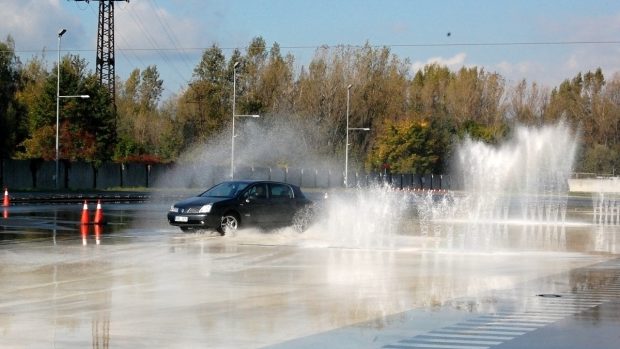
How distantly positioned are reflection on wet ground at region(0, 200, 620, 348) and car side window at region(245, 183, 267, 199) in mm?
1109

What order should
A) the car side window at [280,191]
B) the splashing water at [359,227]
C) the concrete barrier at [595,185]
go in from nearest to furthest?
the splashing water at [359,227] < the car side window at [280,191] < the concrete barrier at [595,185]

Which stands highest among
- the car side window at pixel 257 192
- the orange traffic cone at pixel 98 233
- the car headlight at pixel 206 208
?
the car side window at pixel 257 192

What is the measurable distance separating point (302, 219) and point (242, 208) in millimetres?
1995

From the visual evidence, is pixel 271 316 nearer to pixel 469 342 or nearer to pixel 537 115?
pixel 469 342

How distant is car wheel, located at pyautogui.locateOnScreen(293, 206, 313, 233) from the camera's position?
93.6 ft

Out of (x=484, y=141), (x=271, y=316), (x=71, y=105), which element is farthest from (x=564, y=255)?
(x=484, y=141)

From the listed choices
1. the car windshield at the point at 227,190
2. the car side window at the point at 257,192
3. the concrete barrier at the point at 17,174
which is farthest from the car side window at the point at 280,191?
the concrete barrier at the point at 17,174

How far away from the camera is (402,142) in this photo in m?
102

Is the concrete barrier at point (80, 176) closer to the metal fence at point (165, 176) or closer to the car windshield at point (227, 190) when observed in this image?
the metal fence at point (165, 176)

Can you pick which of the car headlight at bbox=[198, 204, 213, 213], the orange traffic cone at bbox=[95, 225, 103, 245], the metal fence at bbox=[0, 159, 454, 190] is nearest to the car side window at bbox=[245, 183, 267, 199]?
the car headlight at bbox=[198, 204, 213, 213]

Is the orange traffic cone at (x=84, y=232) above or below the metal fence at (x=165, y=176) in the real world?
below

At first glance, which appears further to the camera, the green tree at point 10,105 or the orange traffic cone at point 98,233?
the green tree at point 10,105

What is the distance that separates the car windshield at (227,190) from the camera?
2803 cm

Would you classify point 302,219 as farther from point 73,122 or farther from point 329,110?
point 329,110
